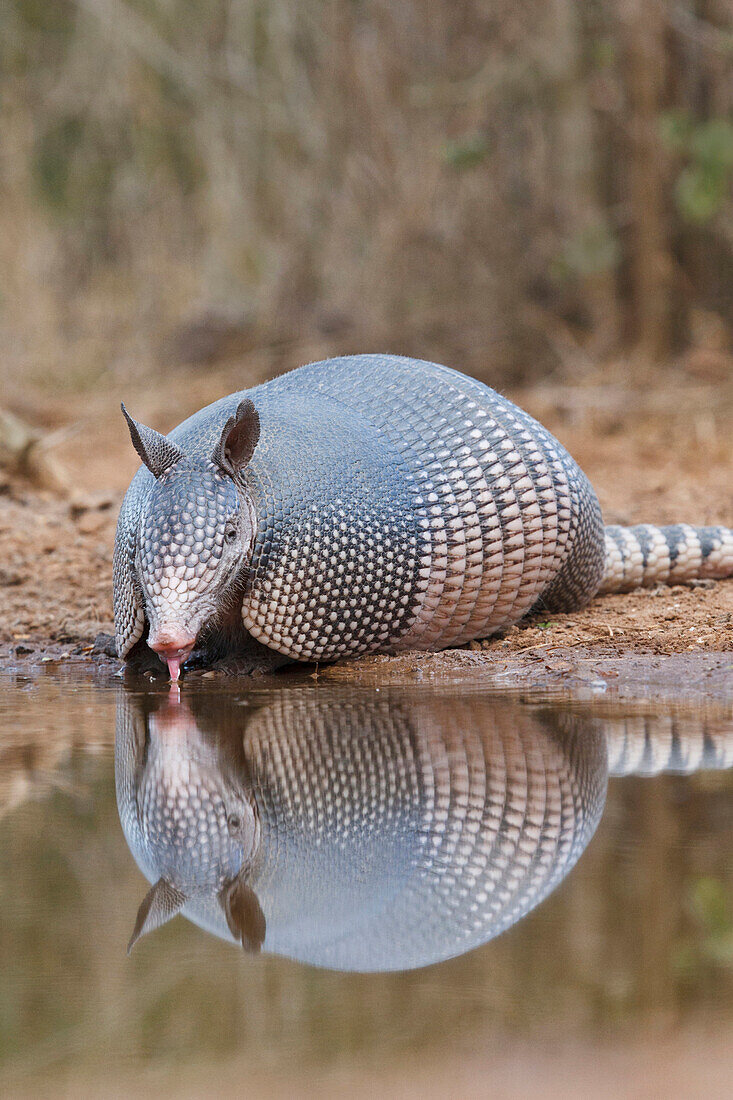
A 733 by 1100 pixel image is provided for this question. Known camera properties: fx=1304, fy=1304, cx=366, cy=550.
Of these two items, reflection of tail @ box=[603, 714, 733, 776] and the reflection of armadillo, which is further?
reflection of tail @ box=[603, 714, 733, 776]

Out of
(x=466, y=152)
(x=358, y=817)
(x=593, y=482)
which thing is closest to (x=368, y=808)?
(x=358, y=817)

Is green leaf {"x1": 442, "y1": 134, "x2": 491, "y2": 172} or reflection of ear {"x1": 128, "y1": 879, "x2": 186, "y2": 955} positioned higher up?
green leaf {"x1": 442, "y1": 134, "x2": 491, "y2": 172}

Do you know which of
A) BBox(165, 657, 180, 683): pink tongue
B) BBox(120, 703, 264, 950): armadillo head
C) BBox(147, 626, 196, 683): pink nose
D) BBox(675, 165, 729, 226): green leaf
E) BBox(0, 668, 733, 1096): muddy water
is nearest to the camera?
BBox(0, 668, 733, 1096): muddy water

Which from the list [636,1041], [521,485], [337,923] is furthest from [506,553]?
[636,1041]

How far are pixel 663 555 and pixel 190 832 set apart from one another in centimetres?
402

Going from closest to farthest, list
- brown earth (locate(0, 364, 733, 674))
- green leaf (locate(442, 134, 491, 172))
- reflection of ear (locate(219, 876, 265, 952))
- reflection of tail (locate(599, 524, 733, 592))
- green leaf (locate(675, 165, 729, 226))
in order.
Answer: reflection of ear (locate(219, 876, 265, 952)) < brown earth (locate(0, 364, 733, 674)) < reflection of tail (locate(599, 524, 733, 592)) < green leaf (locate(675, 165, 729, 226)) < green leaf (locate(442, 134, 491, 172))

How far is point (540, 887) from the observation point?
2539 mm

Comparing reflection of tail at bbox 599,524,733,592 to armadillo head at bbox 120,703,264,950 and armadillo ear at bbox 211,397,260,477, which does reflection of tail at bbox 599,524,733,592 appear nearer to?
armadillo ear at bbox 211,397,260,477

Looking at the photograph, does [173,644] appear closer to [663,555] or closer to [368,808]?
[368,808]

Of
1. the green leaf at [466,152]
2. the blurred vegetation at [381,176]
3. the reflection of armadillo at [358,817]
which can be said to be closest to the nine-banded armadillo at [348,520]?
the reflection of armadillo at [358,817]

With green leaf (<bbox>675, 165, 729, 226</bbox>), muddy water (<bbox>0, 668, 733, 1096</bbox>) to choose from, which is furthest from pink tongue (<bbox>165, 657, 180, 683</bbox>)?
green leaf (<bbox>675, 165, 729, 226</bbox>)

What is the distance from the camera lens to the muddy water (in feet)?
6.36

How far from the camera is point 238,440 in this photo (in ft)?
16.4

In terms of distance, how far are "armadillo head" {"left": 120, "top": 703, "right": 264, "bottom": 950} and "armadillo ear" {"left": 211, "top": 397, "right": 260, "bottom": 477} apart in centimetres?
126
